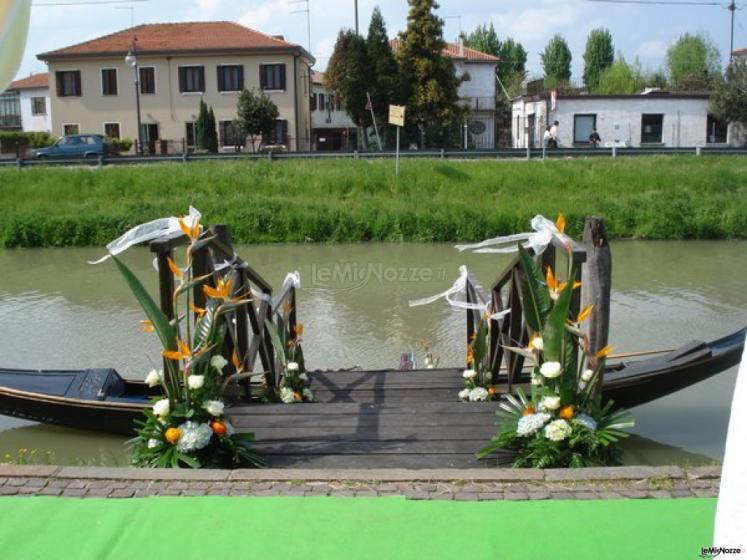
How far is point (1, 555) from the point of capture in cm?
378

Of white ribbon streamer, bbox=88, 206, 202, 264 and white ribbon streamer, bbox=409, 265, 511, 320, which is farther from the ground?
white ribbon streamer, bbox=88, 206, 202, 264

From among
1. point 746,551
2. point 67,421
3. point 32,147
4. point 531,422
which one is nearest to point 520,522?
point 531,422

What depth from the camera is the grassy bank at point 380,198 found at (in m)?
22.6

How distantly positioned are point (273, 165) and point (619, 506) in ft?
75.1

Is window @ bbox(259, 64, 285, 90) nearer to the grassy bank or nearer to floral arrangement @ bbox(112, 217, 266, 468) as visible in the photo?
the grassy bank

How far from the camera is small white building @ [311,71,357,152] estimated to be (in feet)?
154

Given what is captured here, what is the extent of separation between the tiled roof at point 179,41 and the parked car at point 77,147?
30.3 feet

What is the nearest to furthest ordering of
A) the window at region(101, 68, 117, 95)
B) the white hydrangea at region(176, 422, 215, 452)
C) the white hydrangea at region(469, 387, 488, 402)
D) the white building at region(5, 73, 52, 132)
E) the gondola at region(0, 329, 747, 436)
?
1. the white hydrangea at region(176, 422, 215, 452)
2. the gondola at region(0, 329, 747, 436)
3. the white hydrangea at region(469, 387, 488, 402)
4. the window at region(101, 68, 117, 95)
5. the white building at region(5, 73, 52, 132)

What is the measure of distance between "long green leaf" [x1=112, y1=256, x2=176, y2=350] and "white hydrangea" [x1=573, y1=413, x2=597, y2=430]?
8.30 ft

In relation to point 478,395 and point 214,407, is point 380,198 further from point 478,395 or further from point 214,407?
point 214,407

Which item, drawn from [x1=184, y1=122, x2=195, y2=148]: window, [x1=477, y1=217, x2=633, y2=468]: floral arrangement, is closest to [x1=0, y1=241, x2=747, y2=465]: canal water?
[x1=477, y1=217, x2=633, y2=468]: floral arrangement

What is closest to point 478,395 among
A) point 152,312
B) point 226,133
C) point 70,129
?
point 152,312

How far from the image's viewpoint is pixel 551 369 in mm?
5051

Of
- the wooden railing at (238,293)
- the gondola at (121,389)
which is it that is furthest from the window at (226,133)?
the gondola at (121,389)
